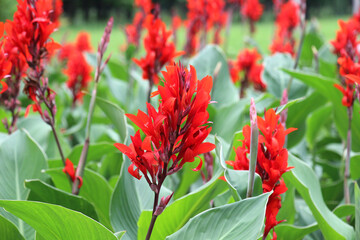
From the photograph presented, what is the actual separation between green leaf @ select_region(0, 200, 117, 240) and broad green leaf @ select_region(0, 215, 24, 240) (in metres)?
0.16

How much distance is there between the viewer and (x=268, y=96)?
2.16 metres

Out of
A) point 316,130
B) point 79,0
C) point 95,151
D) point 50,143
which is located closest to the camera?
point 95,151

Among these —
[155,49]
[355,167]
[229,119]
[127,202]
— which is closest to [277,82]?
[229,119]

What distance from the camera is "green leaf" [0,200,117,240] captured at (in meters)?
0.96

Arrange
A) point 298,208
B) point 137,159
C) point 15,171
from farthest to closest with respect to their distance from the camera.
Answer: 1. point 298,208
2. point 15,171
3. point 137,159

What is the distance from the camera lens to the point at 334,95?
1.94 metres

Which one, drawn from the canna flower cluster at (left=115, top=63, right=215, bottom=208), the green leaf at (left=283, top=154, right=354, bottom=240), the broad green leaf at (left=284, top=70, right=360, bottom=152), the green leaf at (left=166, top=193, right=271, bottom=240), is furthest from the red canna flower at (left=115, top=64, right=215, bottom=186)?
the broad green leaf at (left=284, top=70, right=360, bottom=152)

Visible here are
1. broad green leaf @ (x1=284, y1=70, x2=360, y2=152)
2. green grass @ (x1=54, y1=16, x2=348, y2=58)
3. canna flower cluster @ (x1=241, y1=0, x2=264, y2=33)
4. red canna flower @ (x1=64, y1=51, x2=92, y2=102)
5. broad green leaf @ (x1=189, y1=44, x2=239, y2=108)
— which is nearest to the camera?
broad green leaf @ (x1=284, y1=70, x2=360, y2=152)

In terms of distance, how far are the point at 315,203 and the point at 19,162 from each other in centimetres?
98

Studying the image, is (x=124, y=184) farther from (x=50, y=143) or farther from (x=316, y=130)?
(x=316, y=130)

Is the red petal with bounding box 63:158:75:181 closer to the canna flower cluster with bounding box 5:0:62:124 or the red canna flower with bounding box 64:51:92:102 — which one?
the canna flower cluster with bounding box 5:0:62:124

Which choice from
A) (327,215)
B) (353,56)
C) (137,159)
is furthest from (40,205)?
(353,56)

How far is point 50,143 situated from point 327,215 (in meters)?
1.36

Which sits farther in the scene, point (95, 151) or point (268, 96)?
point (268, 96)
